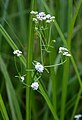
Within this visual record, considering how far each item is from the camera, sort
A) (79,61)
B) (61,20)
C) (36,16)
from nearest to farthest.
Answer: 1. (36,16)
2. (61,20)
3. (79,61)

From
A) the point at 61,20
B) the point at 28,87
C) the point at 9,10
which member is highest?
the point at 9,10

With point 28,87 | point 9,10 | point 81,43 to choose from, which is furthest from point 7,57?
point 28,87

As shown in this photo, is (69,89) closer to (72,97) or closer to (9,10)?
(72,97)

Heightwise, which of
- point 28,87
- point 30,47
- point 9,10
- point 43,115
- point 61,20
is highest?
point 9,10

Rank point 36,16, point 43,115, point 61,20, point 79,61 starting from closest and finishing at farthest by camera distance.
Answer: point 36,16, point 61,20, point 43,115, point 79,61

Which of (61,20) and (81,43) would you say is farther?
(81,43)

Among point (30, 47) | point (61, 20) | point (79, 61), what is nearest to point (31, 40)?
point (30, 47)

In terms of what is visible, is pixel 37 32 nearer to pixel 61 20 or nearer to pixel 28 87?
pixel 28 87

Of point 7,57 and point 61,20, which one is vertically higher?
point 61,20

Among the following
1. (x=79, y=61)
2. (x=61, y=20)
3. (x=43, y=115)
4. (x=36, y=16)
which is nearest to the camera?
(x=36, y=16)
